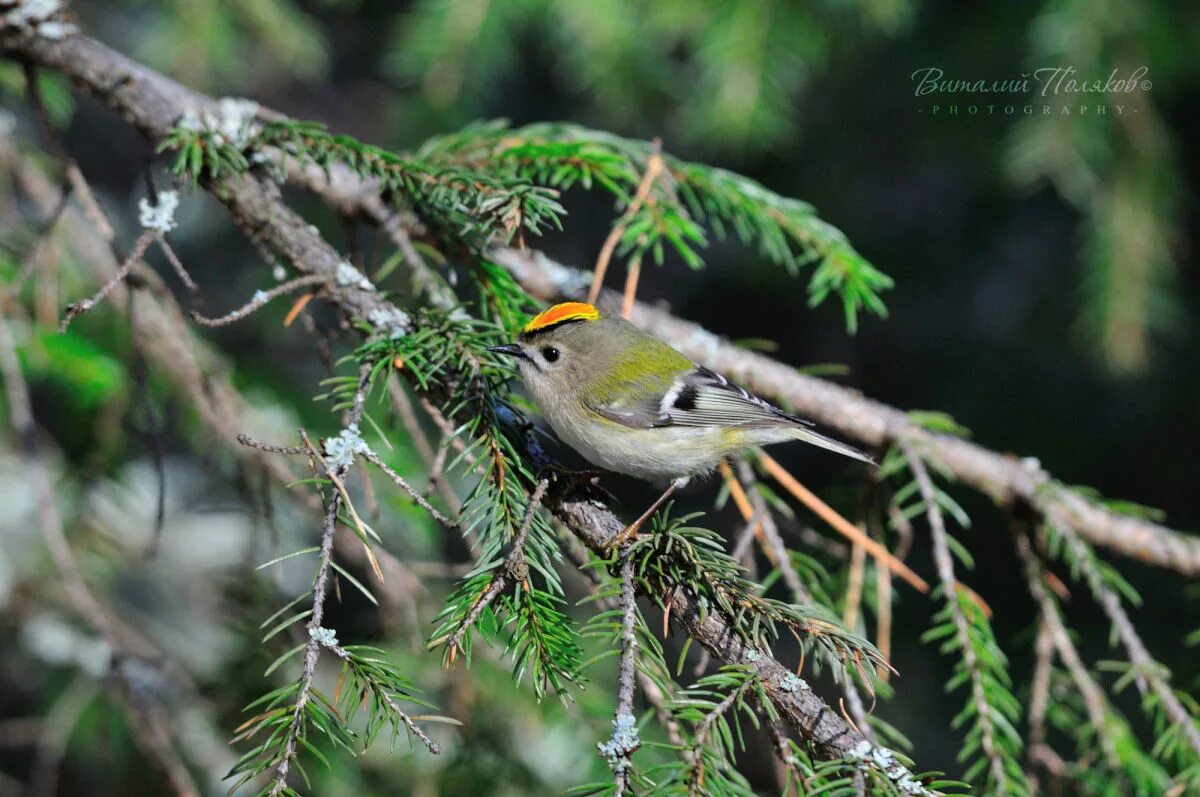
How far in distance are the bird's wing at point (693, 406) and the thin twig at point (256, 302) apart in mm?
585

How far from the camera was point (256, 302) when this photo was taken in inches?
45.8

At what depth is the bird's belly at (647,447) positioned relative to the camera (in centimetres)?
162

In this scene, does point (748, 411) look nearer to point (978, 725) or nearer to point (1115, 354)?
point (978, 725)

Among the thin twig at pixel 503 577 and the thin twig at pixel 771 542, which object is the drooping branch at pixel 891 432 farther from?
the thin twig at pixel 503 577

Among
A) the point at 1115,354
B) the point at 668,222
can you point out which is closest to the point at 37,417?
the point at 668,222

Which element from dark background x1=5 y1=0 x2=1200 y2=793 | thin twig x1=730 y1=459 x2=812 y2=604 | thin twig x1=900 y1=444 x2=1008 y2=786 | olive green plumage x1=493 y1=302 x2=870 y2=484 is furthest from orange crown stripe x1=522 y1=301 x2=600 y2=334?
dark background x1=5 y1=0 x2=1200 y2=793

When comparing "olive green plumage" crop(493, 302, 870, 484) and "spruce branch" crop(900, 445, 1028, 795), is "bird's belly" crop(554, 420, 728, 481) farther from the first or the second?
"spruce branch" crop(900, 445, 1028, 795)

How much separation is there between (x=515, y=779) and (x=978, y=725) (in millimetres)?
985

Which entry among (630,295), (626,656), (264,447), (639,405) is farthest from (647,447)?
(264,447)

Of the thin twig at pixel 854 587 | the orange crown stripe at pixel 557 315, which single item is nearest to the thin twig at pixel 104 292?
the orange crown stripe at pixel 557 315

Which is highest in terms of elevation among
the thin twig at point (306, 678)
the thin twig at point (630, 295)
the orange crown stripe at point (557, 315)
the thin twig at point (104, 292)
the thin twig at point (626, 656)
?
the thin twig at point (630, 295)

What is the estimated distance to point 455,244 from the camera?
1506mm

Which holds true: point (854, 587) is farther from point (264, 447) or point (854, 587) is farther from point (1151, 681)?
point (264, 447)

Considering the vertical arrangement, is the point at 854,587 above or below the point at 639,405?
below
